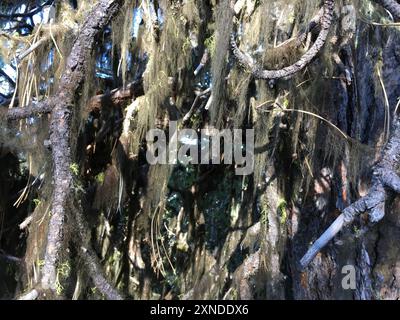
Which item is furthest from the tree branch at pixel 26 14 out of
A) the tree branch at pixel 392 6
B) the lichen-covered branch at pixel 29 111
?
the tree branch at pixel 392 6

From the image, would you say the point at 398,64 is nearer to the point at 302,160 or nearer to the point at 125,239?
the point at 302,160

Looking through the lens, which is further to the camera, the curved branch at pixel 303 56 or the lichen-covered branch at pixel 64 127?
the curved branch at pixel 303 56

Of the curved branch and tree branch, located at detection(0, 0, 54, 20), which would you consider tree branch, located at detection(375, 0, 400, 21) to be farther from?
tree branch, located at detection(0, 0, 54, 20)

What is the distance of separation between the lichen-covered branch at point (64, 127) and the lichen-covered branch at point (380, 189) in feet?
2.37

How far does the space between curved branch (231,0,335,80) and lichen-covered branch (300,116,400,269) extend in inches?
16.1

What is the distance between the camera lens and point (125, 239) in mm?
2996

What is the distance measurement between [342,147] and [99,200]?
1248 millimetres

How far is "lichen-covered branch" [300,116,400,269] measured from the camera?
1424mm

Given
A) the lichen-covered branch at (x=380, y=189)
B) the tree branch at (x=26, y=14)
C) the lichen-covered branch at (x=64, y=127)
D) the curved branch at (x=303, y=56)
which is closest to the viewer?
the lichen-covered branch at (x=64, y=127)

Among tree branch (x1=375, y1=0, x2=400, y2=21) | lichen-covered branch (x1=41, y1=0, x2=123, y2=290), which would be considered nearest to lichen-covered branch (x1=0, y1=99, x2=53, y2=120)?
lichen-covered branch (x1=41, y1=0, x2=123, y2=290)

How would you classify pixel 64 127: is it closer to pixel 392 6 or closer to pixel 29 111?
pixel 29 111

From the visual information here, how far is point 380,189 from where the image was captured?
1430 millimetres

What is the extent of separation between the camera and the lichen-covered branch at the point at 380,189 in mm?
1424

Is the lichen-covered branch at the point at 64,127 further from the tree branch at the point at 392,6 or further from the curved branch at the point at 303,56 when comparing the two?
the tree branch at the point at 392,6
